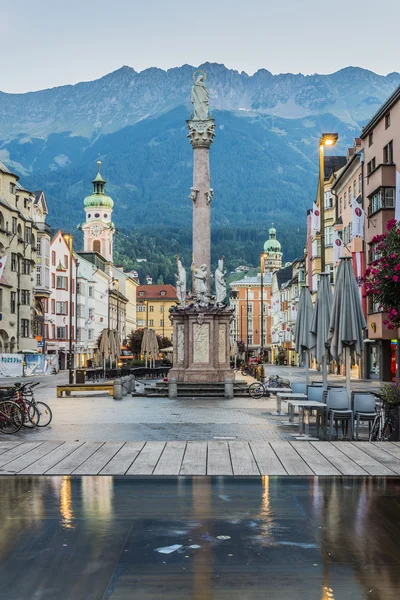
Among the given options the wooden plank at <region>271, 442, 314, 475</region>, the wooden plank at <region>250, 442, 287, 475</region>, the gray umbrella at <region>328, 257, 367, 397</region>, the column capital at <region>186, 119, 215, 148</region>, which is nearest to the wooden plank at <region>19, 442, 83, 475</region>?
the wooden plank at <region>250, 442, 287, 475</region>

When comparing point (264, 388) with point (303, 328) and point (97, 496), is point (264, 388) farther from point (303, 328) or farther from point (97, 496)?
point (97, 496)

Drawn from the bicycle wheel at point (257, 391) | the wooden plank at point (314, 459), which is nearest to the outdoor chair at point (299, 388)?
the wooden plank at point (314, 459)

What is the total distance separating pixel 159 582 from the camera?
6488 mm

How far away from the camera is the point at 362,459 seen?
510 inches

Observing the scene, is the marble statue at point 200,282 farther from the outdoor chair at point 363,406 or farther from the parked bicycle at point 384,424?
the parked bicycle at point 384,424

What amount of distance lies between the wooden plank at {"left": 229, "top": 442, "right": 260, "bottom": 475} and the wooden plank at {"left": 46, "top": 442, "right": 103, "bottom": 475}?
96.9 inches

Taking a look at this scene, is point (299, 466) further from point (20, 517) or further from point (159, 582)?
point (159, 582)

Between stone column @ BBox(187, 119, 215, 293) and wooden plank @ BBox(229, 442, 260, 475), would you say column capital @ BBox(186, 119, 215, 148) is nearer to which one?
stone column @ BBox(187, 119, 215, 293)

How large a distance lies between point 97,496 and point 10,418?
30.5 ft

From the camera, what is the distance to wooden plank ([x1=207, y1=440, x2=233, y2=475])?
1184 centimetres

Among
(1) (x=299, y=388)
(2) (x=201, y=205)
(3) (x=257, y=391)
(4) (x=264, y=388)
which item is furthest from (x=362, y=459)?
(2) (x=201, y=205)

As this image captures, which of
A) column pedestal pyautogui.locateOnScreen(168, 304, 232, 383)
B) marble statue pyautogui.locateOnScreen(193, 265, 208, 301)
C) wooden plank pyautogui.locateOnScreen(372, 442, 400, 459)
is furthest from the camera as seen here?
marble statue pyautogui.locateOnScreen(193, 265, 208, 301)

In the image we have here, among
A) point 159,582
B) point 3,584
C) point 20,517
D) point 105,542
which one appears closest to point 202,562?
point 159,582

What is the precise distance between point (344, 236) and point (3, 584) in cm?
6321
